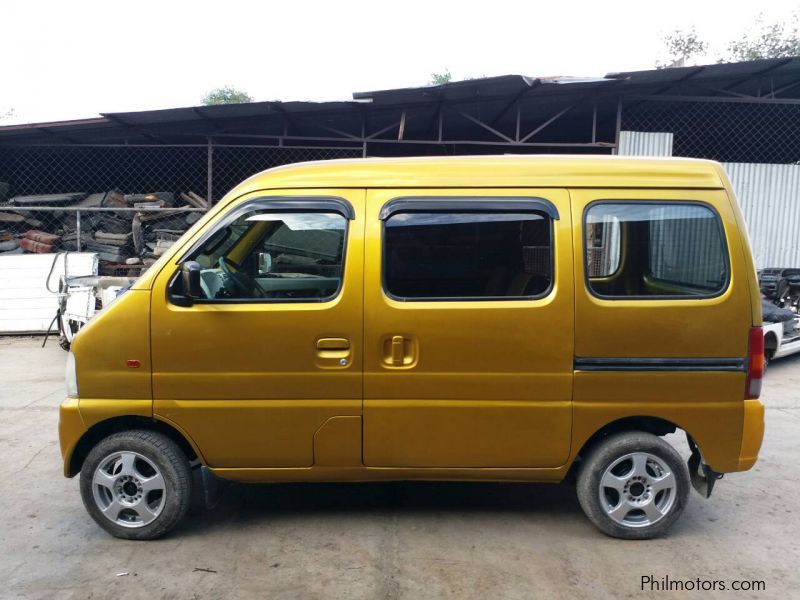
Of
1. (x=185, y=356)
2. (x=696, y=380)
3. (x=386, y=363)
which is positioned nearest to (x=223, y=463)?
(x=185, y=356)

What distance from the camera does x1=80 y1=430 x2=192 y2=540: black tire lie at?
356cm

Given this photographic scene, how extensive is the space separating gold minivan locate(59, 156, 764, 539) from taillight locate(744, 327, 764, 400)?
1 cm

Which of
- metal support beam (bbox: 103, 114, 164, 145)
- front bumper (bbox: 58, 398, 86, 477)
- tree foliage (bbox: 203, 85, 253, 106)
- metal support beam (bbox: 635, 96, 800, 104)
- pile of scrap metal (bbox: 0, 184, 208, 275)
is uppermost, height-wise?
tree foliage (bbox: 203, 85, 253, 106)

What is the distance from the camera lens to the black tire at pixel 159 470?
11.7 ft

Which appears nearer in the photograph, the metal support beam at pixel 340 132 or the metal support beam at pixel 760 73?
the metal support beam at pixel 760 73

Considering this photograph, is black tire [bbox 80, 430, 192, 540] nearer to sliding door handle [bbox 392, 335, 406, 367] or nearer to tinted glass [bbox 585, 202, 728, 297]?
sliding door handle [bbox 392, 335, 406, 367]

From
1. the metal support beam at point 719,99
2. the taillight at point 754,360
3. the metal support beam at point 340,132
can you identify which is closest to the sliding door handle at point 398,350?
the taillight at point 754,360

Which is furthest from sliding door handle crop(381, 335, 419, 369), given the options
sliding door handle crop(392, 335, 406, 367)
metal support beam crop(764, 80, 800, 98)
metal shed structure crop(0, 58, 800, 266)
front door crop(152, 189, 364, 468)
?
metal support beam crop(764, 80, 800, 98)

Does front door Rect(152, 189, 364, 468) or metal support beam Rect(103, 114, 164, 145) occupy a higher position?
metal support beam Rect(103, 114, 164, 145)

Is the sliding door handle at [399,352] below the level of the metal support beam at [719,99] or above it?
below

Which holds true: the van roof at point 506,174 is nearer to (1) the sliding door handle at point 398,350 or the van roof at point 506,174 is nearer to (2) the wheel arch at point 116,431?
(1) the sliding door handle at point 398,350

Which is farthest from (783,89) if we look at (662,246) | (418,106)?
(662,246)

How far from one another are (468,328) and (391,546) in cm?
135

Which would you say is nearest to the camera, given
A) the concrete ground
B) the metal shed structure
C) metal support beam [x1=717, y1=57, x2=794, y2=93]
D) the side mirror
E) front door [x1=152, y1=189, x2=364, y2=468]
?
the concrete ground
